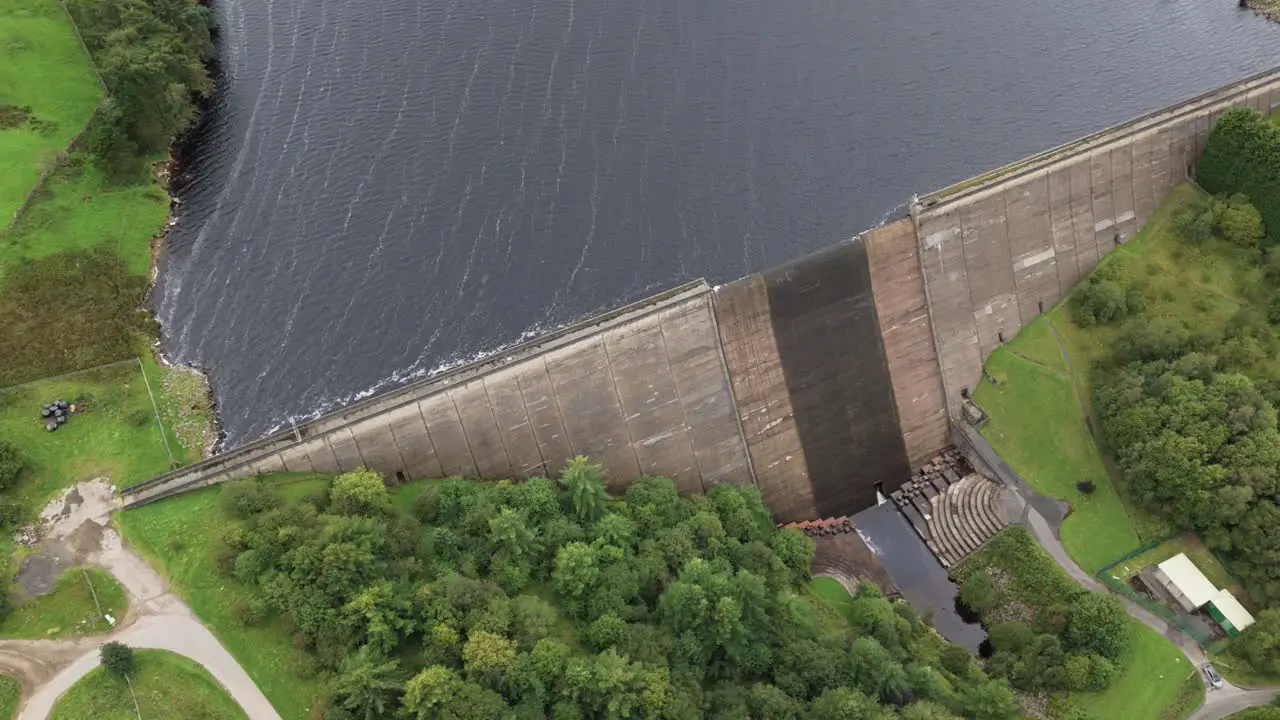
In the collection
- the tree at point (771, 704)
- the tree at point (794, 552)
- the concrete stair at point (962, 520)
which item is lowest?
the concrete stair at point (962, 520)

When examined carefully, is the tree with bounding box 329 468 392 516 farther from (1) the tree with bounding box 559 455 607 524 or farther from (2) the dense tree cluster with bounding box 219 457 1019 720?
(1) the tree with bounding box 559 455 607 524

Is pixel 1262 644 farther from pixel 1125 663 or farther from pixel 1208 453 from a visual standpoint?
pixel 1208 453

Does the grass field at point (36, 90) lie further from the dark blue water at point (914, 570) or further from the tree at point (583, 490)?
the dark blue water at point (914, 570)

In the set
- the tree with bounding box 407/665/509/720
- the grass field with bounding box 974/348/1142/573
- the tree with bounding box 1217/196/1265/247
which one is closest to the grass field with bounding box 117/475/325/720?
the tree with bounding box 407/665/509/720

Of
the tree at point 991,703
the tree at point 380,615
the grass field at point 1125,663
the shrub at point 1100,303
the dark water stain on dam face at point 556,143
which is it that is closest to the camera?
the tree at point 380,615

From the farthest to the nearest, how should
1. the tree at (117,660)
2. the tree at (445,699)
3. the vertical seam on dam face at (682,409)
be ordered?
the vertical seam on dam face at (682,409) < the tree at (117,660) < the tree at (445,699)

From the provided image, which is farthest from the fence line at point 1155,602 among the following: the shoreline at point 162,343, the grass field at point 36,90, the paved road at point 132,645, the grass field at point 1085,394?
the grass field at point 36,90
